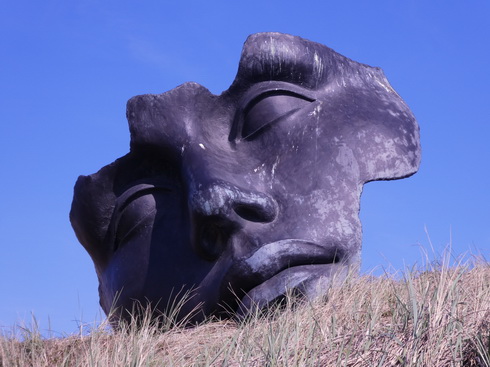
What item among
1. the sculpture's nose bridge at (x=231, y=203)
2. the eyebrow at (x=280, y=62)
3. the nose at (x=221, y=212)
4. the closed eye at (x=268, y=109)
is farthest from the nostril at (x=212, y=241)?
the eyebrow at (x=280, y=62)

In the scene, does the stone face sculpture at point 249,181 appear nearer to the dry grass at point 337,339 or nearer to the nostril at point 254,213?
the nostril at point 254,213

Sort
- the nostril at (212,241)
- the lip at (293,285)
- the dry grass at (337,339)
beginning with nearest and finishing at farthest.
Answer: the dry grass at (337,339)
the lip at (293,285)
the nostril at (212,241)

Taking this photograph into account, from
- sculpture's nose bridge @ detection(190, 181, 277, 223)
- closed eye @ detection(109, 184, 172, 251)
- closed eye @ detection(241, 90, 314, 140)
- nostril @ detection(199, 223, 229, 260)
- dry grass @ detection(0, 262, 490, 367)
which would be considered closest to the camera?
dry grass @ detection(0, 262, 490, 367)

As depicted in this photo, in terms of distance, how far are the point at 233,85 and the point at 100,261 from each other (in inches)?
53.3

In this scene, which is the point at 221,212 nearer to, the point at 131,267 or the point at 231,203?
the point at 231,203

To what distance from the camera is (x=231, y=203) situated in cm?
405

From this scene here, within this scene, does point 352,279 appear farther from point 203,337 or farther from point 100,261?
point 100,261

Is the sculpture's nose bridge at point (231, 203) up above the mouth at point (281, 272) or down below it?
above

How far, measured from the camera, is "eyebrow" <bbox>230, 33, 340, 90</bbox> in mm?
4422

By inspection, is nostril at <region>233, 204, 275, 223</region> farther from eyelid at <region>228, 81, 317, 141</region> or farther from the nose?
eyelid at <region>228, 81, 317, 141</region>

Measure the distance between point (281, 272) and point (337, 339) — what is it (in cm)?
107

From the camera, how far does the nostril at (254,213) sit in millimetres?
4106

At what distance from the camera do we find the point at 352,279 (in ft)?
12.8

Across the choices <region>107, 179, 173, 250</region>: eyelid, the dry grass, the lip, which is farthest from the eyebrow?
the dry grass
